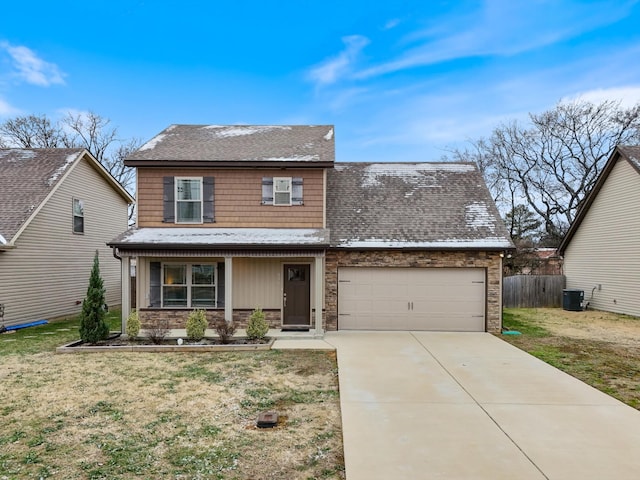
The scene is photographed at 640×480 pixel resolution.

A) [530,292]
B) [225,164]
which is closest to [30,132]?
[225,164]

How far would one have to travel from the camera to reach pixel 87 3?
1520 centimetres

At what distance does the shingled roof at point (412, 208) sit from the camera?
1214 cm

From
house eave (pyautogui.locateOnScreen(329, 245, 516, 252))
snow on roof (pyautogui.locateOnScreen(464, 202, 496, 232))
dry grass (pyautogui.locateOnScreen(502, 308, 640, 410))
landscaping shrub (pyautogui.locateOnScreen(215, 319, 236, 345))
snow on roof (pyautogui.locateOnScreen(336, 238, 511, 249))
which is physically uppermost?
snow on roof (pyautogui.locateOnScreen(464, 202, 496, 232))

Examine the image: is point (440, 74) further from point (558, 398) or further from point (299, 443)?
point (299, 443)

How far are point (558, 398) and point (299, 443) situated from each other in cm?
428

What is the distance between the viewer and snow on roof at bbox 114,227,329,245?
36.0 ft

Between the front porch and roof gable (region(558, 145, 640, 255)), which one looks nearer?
the front porch

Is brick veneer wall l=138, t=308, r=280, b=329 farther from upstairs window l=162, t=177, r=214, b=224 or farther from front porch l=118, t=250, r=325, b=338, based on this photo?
upstairs window l=162, t=177, r=214, b=224

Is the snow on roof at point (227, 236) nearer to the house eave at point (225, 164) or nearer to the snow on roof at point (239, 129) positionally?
the house eave at point (225, 164)

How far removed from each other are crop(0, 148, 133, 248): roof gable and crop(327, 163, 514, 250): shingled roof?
9333 millimetres

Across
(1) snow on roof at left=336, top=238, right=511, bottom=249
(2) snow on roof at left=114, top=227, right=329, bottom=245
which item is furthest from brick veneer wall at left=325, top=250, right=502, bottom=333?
(2) snow on roof at left=114, top=227, right=329, bottom=245

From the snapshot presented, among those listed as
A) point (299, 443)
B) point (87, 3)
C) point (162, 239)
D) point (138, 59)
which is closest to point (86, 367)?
point (162, 239)

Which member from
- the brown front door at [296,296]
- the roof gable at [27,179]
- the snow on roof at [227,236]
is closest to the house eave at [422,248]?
the snow on roof at [227,236]

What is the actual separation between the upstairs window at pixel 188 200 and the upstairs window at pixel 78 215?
569 centimetres
